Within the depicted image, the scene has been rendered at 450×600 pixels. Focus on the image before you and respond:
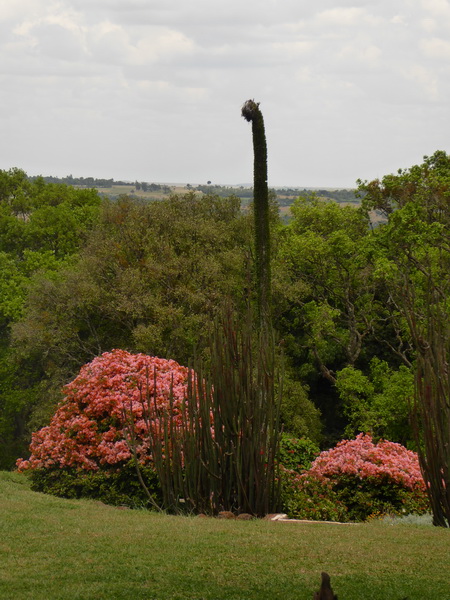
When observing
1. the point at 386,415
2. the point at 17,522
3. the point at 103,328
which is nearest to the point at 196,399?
the point at 17,522

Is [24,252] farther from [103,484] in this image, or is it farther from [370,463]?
[370,463]

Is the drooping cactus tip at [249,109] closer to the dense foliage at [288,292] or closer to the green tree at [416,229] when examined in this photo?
the green tree at [416,229]

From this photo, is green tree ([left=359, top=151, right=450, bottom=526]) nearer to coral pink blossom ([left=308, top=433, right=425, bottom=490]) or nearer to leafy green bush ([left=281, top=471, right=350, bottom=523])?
coral pink blossom ([left=308, top=433, right=425, bottom=490])

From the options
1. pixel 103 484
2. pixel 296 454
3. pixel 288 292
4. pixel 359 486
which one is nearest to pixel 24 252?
pixel 288 292

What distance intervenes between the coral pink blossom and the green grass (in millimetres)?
2461

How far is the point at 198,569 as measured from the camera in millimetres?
8211

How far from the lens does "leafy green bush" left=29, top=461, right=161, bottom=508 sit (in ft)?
48.3

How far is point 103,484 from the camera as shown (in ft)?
49.7

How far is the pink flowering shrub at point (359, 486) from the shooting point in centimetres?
1383

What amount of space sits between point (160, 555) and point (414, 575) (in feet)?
8.92

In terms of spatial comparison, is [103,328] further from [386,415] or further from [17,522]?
[17,522]

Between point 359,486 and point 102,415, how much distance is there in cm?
535

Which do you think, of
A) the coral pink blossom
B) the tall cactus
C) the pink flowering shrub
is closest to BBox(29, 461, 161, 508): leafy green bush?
the pink flowering shrub

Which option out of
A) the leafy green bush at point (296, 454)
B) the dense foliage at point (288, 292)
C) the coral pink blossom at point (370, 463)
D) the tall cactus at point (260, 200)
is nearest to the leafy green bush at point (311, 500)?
the coral pink blossom at point (370, 463)
